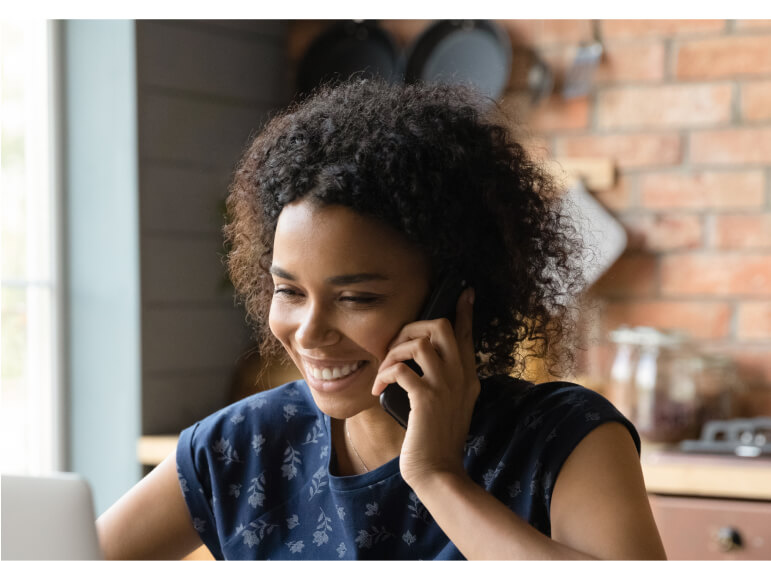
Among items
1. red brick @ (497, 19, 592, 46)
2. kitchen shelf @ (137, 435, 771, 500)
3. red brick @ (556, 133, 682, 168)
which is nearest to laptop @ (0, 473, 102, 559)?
kitchen shelf @ (137, 435, 771, 500)

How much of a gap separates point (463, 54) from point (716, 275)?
35.7 inches

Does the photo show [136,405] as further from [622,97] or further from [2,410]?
[622,97]

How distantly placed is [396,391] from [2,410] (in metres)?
1.68

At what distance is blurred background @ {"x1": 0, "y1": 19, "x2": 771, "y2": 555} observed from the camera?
252cm

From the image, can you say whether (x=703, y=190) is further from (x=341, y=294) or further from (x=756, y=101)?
(x=341, y=294)

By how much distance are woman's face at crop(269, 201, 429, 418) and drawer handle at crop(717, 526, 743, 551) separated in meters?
1.13

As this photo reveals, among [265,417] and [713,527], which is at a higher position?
[265,417]

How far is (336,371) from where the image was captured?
1.23 meters

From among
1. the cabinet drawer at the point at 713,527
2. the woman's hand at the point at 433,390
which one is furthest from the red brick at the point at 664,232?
the woman's hand at the point at 433,390

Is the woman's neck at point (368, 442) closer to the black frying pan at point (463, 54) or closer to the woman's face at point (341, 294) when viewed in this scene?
the woman's face at point (341, 294)

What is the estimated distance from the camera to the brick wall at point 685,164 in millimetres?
2504

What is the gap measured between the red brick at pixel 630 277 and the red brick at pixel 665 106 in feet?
1.17

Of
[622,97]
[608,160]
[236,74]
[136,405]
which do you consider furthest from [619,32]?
[136,405]

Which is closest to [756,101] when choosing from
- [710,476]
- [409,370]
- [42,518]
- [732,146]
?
[732,146]
